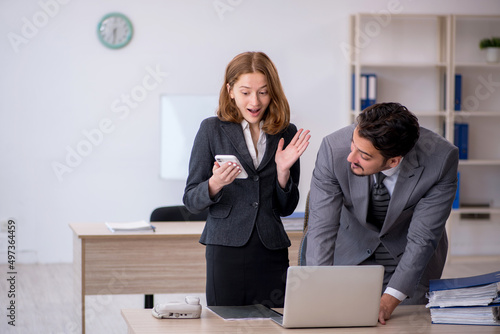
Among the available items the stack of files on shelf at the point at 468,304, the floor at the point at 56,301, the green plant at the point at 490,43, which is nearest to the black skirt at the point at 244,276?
the stack of files on shelf at the point at 468,304

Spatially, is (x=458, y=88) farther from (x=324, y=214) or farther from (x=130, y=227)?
(x=324, y=214)

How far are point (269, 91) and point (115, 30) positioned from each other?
156 inches

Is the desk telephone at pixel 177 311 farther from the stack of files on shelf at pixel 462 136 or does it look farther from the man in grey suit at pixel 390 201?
the stack of files on shelf at pixel 462 136

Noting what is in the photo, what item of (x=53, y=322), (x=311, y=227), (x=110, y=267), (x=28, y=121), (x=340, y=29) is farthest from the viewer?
(x=340, y=29)

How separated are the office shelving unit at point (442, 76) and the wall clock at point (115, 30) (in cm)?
209

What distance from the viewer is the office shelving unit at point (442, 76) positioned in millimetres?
6309

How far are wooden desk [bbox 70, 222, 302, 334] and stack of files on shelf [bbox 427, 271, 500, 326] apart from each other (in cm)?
156

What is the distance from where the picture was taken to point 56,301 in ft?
15.3

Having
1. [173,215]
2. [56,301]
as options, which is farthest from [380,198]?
[56,301]

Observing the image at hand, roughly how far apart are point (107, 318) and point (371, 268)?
287 centimetres

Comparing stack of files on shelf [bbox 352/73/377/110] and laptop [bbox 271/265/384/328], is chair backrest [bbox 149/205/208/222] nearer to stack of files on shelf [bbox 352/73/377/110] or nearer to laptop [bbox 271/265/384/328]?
laptop [bbox 271/265/384/328]

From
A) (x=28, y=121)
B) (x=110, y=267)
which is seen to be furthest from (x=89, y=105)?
(x=110, y=267)

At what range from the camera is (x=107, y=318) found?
14.2 ft

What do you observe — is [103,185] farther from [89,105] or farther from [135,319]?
[135,319]
